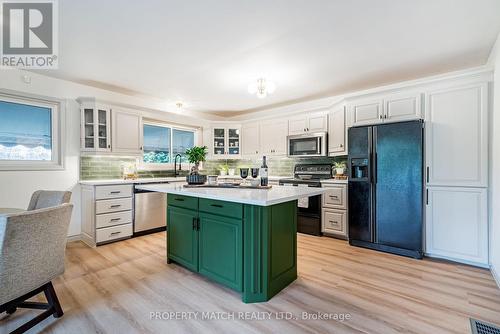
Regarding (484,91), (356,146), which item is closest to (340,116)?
(356,146)

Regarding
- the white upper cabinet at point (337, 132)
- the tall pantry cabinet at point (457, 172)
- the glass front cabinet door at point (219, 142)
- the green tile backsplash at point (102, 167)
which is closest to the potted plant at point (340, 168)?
the white upper cabinet at point (337, 132)

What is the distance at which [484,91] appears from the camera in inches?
105

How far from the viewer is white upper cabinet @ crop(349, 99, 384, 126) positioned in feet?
10.8

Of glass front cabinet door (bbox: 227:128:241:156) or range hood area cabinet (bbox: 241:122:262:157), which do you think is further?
glass front cabinet door (bbox: 227:128:241:156)

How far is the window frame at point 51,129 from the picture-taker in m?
3.17

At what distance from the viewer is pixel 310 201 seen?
13.2 ft

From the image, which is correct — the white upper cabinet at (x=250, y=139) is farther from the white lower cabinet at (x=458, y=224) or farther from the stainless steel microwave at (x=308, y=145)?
the white lower cabinet at (x=458, y=224)

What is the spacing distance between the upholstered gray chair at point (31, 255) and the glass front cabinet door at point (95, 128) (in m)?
2.29

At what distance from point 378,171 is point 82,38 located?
3.84 m

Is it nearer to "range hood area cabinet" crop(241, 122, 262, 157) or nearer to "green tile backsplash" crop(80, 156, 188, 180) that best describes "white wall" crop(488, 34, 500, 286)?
"range hood area cabinet" crop(241, 122, 262, 157)

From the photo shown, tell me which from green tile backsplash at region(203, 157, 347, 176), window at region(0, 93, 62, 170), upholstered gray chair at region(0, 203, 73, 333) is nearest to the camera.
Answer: upholstered gray chair at region(0, 203, 73, 333)

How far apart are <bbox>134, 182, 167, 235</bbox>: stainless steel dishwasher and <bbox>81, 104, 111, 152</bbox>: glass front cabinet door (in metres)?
0.89

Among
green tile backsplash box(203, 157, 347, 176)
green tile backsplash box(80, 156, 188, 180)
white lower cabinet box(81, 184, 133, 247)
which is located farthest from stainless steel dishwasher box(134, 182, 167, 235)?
green tile backsplash box(203, 157, 347, 176)

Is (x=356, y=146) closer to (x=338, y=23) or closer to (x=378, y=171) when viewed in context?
(x=378, y=171)
